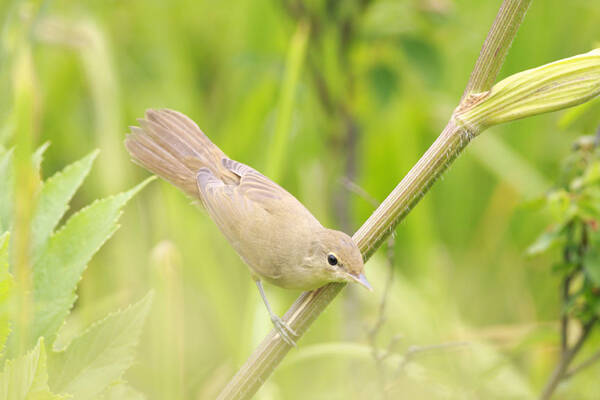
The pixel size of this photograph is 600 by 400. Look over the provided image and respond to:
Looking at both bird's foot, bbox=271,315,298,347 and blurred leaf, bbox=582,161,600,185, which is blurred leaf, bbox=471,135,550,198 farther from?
bird's foot, bbox=271,315,298,347

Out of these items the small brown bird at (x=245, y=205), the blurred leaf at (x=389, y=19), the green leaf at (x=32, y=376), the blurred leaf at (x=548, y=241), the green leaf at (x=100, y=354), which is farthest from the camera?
the blurred leaf at (x=389, y=19)

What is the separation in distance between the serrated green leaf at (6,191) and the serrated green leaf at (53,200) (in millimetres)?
34

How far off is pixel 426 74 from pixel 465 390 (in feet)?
3.20

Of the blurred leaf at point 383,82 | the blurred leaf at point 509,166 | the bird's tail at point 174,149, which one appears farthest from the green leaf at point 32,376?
the blurred leaf at point 509,166

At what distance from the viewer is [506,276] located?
301 cm

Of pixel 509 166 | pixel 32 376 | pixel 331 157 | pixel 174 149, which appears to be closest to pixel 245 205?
pixel 174 149

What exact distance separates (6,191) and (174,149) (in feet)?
1.54

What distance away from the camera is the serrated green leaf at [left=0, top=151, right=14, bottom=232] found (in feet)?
3.00

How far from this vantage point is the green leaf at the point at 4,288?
0.75 m

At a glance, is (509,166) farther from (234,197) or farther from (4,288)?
(4,288)

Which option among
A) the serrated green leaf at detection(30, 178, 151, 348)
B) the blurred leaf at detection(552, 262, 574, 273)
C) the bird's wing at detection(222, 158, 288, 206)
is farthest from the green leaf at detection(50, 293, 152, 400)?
the blurred leaf at detection(552, 262, 574, 273)

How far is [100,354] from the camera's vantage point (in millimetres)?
842

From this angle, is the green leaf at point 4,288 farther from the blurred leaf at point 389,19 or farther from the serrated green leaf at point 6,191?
the blurred leaf at point 389,19

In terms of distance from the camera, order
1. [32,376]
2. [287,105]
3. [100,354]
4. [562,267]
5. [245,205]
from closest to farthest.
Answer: [32,376] < [100,354] < [245,205] < [562,267] < [287,105]
